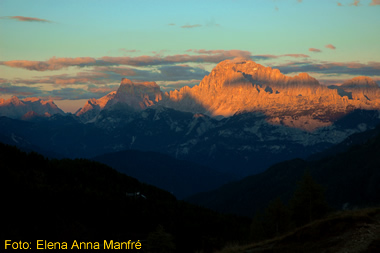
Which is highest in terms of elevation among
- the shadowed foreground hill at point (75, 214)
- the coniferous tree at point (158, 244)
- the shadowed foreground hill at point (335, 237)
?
the shadowed foreground hill at point (335, 237)

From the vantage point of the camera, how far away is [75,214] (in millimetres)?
110062

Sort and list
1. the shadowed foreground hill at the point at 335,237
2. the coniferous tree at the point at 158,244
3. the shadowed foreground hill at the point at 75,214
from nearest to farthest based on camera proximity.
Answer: the shadowed foreground hill at the point at 335,237, the coniferous tree at the point at 158,244, the shadowed foreground hill at the point at 75,214

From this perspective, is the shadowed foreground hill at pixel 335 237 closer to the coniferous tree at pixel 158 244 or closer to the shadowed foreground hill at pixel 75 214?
the coniferous tree at pixel 158 244

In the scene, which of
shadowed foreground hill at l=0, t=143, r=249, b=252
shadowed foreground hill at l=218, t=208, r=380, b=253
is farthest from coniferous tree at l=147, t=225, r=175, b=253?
shadowed foreground hill at l=0, t=143, r=249, b=252

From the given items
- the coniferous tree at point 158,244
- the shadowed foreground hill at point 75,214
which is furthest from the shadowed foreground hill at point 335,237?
the shadowed foreground hill at point 75,214

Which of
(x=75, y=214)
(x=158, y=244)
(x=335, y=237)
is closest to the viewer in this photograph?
(x=335, y=237)

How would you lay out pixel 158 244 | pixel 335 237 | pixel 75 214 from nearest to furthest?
pixel 335 237
pixel 158 244
pixel 75 214

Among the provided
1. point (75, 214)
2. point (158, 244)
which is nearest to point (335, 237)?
point (158, 244)

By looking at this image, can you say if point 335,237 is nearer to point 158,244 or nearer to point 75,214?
point 158,244

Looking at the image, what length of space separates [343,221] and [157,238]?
19.8 meters

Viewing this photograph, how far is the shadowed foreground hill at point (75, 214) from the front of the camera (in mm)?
85375

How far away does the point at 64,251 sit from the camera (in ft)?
202

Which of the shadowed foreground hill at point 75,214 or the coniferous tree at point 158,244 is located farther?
the shadowed foreground hill at point 75,214

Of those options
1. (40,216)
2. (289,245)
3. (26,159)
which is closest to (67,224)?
(40,216)
